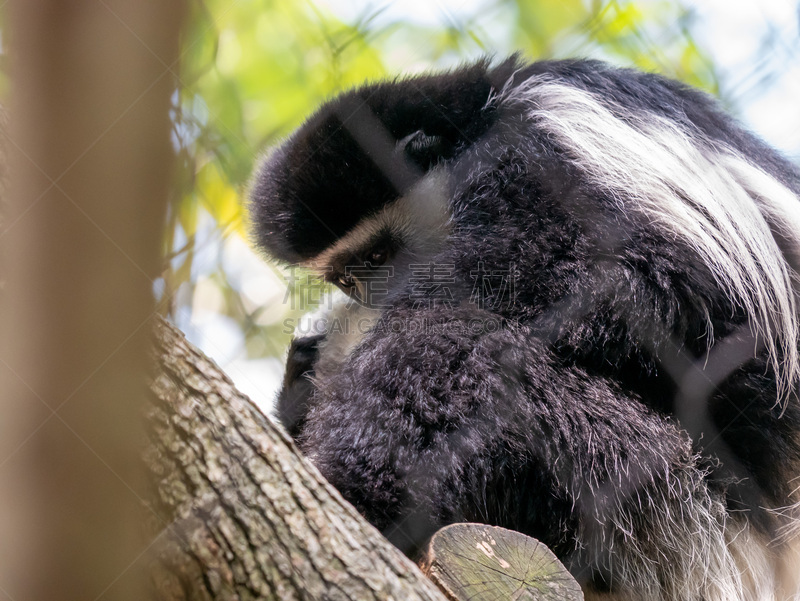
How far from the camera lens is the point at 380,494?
39.2 inches

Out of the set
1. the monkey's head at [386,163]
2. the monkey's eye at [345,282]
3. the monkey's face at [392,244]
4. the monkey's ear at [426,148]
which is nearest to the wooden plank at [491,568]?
the monkey's face at [392,244]

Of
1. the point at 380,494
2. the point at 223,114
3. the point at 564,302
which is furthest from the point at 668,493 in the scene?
the point at 223,114

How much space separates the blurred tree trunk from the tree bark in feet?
0.39

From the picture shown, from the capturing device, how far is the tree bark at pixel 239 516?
577 millimetres

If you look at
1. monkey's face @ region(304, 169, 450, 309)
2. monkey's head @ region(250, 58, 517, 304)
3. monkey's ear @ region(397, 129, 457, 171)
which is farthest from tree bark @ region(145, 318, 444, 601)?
monkey's ear @ region(397, 129, 457, 171)

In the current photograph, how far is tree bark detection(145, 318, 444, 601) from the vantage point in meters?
0.58

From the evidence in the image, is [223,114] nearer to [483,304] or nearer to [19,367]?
[483,304]

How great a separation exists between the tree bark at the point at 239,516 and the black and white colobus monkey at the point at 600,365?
361 millimetres

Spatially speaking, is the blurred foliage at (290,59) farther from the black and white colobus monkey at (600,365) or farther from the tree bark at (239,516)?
the tree bark at (239,516)

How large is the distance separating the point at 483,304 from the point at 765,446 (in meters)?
0.53

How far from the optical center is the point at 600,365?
1.13 metres

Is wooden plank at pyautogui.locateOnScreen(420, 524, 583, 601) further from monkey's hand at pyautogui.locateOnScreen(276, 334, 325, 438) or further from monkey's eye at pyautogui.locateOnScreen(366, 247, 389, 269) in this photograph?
monkey's eye at pyautogui.locateOnScreen(366, 247, 389, 269)

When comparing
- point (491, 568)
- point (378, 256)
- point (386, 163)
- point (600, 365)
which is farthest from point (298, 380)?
point (491, 568)

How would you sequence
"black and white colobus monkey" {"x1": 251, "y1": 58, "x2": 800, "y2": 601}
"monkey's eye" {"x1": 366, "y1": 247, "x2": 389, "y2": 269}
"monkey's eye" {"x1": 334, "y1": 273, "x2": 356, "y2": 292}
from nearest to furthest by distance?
"black and white colobus monkey" {"x1": 251, "y1": 58, "x2": 800, "y2": 601} < "monkey's eye" {"x1": 366, "y1": 247, "x2": 389, "y2": 269} < "monkey's eye" {"x1": 334, "y1": 273, "x2": 356, "y2": 292}
